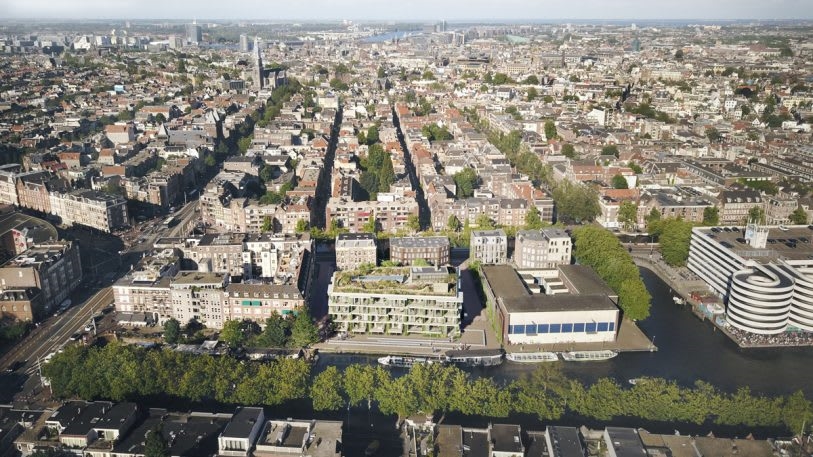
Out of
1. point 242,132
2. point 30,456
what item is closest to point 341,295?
point 30,456

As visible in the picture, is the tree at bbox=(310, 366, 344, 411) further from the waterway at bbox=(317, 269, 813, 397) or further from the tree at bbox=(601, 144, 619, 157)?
the tree at bbox=(601, 144, 619, 157)

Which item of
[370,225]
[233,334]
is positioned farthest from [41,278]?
[370,225]

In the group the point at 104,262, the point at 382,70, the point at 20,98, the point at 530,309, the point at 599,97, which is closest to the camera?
the point at 530,309

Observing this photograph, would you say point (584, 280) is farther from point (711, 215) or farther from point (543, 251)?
point (711, 215)

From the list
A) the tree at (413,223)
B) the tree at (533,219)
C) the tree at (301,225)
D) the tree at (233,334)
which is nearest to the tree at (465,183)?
the tree at (533,219)

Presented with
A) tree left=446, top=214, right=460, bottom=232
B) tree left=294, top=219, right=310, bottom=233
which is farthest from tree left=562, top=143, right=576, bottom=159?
tree left=294, top=219, right=310, bottom=233

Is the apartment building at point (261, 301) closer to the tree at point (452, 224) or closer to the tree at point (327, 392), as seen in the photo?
the tree at point (327, 392)

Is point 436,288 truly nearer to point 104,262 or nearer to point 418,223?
point 418,223
